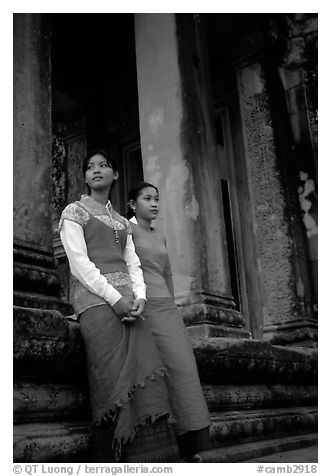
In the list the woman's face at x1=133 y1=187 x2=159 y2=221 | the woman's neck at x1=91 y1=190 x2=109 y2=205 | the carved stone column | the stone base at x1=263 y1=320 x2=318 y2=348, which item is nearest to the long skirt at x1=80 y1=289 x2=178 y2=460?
the woman's neck at x1=91 y1=190 x2=109 y2=205

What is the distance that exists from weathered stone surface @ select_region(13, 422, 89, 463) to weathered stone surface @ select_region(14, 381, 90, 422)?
1.6 inches

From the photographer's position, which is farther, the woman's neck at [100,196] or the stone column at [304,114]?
the stone column at [304,114]

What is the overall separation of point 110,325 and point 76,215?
543 millimetres

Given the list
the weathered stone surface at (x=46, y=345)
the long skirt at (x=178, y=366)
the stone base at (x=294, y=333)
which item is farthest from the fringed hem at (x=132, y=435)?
the stone base at (x=294, y=333)

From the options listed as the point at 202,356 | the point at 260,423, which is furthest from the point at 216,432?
the point at 260,423

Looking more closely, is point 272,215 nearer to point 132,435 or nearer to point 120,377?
point 120,377

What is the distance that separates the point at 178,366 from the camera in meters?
2.78

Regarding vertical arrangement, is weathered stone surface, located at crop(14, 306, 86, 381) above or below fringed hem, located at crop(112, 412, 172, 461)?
above

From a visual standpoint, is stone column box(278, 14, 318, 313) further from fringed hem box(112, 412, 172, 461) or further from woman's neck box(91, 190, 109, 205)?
fringed hem box(112, 412, 172, 461)

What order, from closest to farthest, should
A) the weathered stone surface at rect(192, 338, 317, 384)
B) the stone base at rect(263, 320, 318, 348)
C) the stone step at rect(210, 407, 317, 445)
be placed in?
the stone step at rect(210, 407, 317, 445) → the weathered stone surface at rect(192, 338, 317, 384) → the stone base at rect(263, 320, 318, 348)

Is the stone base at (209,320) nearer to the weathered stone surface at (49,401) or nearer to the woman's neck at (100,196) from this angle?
the weathered stone surface at (49,401)

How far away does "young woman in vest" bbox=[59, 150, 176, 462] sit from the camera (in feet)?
7.54

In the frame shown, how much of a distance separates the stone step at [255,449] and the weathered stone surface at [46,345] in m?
0.81

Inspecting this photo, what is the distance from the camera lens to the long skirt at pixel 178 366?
8.79ft
